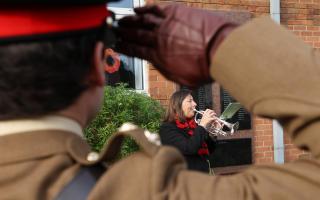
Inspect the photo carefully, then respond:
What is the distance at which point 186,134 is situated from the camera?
4.86 meters

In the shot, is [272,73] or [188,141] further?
[188,141]

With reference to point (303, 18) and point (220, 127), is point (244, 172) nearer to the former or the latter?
point (220, 127)

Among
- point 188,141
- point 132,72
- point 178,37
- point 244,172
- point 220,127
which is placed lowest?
point 220,127

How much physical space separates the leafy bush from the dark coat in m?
0.37

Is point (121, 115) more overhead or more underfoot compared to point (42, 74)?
more underfoot

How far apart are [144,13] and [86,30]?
157mm

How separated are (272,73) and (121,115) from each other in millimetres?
4266

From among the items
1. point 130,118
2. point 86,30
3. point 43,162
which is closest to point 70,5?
point 86,30

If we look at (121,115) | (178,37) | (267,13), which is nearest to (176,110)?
(121,115)

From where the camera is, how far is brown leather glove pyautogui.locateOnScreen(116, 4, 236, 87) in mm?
1067

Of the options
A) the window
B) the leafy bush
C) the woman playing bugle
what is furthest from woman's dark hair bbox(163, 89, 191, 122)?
the window

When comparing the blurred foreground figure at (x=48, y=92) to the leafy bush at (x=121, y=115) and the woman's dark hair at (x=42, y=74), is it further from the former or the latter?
the leafy bush at (x=121, y=115)

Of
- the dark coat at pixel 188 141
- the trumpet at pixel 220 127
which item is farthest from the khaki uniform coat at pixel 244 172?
the trumpet at pixel 220 127

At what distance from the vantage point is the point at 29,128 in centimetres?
104
